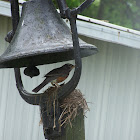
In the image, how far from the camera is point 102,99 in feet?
24.2

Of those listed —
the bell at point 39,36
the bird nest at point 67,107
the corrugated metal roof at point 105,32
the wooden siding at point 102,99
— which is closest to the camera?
the bell at point 39,36

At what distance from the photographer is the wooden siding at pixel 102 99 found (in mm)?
6180

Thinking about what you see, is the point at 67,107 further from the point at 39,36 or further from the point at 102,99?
the point at 102,99

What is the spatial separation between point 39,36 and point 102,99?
4.55 meters

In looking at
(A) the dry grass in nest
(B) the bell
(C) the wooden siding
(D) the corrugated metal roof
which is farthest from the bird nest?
(C) the wooden siding

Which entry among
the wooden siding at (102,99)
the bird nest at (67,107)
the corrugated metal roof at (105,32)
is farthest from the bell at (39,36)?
the wooden siding at (102,99)

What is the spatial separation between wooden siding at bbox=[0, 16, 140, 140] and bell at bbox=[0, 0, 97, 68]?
A: 2949mm

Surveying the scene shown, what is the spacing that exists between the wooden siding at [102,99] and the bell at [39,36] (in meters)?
2.95

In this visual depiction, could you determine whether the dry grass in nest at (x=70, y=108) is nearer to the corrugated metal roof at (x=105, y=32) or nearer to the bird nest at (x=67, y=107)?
the bird nest at (x=67, y=107)

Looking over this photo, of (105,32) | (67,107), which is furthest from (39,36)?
(105,32)

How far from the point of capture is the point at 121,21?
20406 mm

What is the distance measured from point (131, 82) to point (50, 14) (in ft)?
16.2

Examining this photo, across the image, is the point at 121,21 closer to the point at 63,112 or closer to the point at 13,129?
the point at 13,129

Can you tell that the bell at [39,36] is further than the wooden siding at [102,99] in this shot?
No
